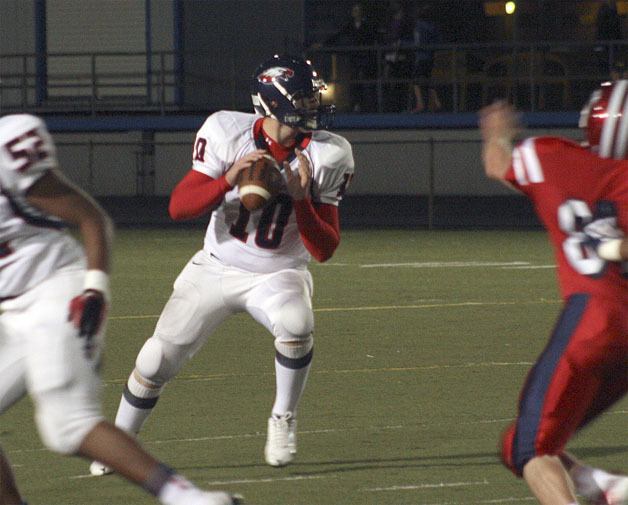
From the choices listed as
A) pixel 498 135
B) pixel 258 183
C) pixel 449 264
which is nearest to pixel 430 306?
pixel 449 264

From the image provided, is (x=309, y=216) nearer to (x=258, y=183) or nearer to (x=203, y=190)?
(x=258, y=183)

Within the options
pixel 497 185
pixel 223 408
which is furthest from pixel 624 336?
pixel 497 185

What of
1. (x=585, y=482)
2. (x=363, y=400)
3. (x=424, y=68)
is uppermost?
(x=585, y=482)

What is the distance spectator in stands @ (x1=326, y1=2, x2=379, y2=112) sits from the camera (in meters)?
23.4

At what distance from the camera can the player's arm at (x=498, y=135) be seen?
5117 millimetres

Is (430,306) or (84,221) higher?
(84,221)

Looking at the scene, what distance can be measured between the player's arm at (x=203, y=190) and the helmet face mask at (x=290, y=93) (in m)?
0.23

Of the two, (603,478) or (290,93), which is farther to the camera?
(290,93)

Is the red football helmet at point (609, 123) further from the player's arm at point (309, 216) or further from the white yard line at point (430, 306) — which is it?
the white yard line at point (430, 306)

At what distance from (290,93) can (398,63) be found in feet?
54.6

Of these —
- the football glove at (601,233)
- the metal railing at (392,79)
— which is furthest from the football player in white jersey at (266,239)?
the metal railing at (392,79)

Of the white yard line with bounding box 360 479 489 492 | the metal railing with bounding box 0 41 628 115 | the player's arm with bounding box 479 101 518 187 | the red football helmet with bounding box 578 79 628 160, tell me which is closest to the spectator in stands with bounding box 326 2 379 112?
the metal railing with bounding box 0 41 628 115

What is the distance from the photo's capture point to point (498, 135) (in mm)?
5152

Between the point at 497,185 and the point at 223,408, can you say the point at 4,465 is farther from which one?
the point at 497,185
